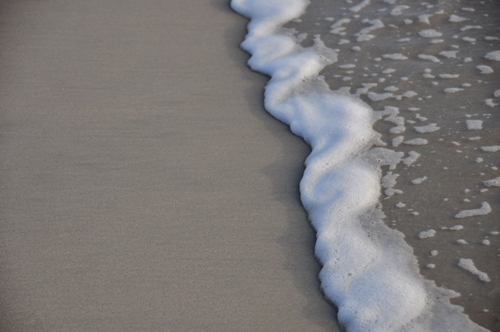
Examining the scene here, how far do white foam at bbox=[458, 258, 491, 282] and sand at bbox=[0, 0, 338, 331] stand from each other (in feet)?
1.85

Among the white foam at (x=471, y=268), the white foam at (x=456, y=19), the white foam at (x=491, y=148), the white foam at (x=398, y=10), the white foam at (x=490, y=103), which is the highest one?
the white foam at (x=398, y=10)

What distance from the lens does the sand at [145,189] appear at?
1.66m

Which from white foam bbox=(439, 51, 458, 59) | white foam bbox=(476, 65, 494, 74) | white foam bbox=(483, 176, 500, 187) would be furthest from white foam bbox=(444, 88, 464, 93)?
white foam bbox=(483, 176, 500, 187)

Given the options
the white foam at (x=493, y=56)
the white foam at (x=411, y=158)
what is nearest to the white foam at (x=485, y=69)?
the white foam at (x=493, y=56)

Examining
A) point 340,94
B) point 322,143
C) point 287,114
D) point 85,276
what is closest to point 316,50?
point 340,94

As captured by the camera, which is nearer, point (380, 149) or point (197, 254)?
point (197, 254)

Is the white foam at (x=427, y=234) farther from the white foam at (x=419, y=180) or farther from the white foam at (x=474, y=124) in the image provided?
the white foam at (x=474, y=124)

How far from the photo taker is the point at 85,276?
1741 mm

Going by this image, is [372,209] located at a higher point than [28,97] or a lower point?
lower

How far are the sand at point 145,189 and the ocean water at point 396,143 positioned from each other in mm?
151

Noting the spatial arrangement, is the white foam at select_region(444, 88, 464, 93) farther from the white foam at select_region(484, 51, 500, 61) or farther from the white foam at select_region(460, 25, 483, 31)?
the white foam at select_region(460, 25, 483, 31)

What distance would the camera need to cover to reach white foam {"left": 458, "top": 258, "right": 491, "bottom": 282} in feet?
5.51

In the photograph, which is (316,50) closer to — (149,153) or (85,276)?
(149,153)

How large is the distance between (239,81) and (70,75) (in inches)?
42.2
